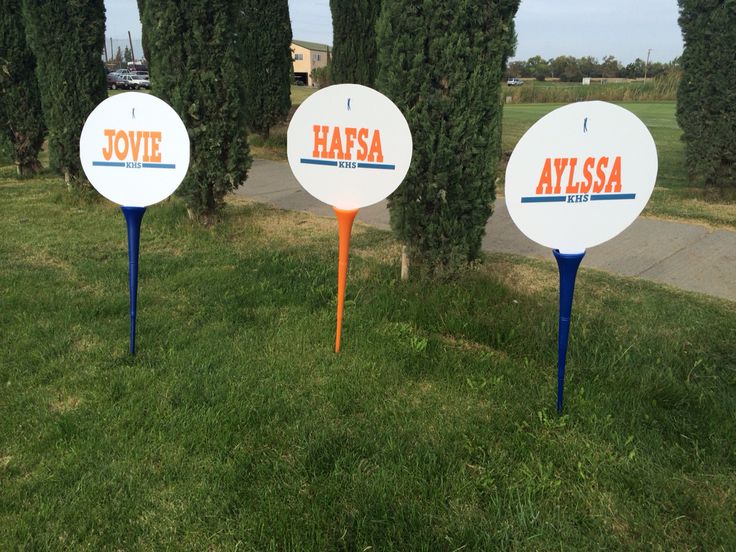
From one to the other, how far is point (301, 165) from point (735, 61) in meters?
6.51

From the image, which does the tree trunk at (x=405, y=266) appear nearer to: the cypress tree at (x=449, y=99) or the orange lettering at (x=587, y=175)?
the cypress tree at (x=449, y=99)

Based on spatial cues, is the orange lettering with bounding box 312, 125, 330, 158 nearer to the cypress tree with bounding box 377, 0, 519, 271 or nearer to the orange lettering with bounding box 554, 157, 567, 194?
the cypress tree with bounding box 377, 0, 519, 271

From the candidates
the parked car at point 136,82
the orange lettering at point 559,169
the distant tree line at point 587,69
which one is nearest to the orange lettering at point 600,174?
the orange lettering at point 559,169

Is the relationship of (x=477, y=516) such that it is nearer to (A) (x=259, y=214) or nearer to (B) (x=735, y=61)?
(A) (x=259, y=214)

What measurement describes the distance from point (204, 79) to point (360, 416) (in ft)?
14.8

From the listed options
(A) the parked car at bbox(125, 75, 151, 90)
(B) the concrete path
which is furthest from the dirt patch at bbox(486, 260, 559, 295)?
(A) the parked car at bbox(125, 75, 151, 90)

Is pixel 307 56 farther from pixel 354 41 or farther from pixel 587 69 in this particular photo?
pixel 354 41

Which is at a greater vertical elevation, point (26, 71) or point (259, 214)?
point (26, 71)

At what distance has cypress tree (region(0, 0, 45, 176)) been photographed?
8.33 meters

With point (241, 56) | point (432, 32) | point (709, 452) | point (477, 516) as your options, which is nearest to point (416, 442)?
point (477, 516)

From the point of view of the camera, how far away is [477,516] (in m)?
2.28

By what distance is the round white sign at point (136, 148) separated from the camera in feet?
11.3

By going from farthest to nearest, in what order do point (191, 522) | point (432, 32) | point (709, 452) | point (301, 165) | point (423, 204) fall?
point (423, 204)
point (432, 32)
point (301, 165)
point (709, 452)
point (191, 522)

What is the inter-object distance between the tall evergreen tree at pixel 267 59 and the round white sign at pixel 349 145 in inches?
368
